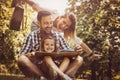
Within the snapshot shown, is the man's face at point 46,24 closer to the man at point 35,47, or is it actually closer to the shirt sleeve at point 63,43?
the man at point 35,47

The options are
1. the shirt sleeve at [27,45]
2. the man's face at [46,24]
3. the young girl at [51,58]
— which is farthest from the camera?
the man's face at [46,24]

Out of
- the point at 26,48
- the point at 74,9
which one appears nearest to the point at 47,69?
the point at 26,48

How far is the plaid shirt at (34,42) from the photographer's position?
14.6 feet

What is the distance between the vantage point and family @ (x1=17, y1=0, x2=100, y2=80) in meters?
4.36

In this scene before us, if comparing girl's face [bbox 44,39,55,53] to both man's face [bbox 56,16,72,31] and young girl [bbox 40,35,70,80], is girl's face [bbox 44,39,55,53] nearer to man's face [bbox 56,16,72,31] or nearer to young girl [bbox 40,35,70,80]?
young girl [bbox 40,35,70,80]

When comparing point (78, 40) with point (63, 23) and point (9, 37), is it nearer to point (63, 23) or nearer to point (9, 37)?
point (63, 23)

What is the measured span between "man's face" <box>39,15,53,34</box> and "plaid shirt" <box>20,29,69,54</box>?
0.26ft

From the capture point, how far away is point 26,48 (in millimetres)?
4473

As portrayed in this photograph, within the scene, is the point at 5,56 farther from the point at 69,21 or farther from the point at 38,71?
the point at 69,21

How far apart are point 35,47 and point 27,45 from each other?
120 millimetres

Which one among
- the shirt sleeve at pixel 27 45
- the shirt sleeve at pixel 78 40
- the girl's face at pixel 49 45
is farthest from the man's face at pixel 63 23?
the shirt sleeve at pixel 27 45

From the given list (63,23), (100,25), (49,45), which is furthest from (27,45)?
(100,25)

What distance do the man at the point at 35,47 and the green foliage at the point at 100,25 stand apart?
0.35 m

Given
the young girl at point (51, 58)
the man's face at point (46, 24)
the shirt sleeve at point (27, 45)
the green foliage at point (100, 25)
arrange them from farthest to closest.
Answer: the green foliage at point (100, 25) < the man's face at point (46, 24) < the shirt sleeve at point (27, 45) < the young girl at point (51, 58)
